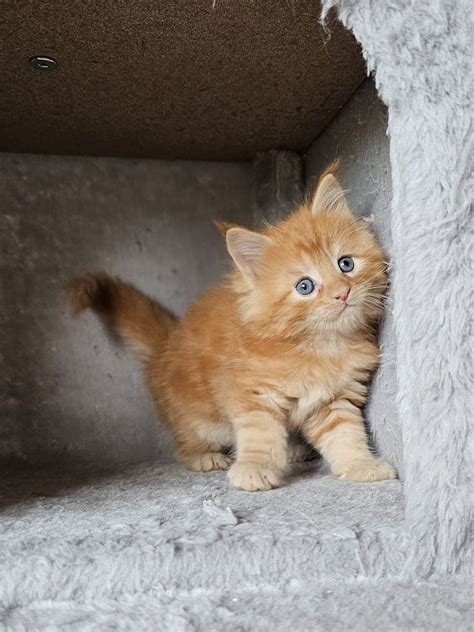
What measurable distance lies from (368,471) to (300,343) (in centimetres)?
27

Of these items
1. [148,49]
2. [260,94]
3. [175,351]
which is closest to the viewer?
[148,49]

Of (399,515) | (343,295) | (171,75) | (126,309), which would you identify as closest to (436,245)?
(343,295)

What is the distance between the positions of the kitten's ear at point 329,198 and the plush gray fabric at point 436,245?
1.17 ft

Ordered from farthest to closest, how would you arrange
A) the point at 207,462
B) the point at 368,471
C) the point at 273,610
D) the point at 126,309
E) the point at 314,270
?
the point at 126,309
the point at 207,462
the point at 314,270
the point at 368,471
the point at 273,610

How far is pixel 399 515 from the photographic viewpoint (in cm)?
98

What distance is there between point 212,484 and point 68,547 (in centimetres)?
37

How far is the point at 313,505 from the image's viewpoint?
1047mm

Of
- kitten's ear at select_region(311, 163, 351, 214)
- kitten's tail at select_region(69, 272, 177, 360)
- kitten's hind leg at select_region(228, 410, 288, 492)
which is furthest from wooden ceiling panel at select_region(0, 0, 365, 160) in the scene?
kitten's hind leg at select_region(228, 410, 288, 492)

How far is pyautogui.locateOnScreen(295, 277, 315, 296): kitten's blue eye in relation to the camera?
1246mm

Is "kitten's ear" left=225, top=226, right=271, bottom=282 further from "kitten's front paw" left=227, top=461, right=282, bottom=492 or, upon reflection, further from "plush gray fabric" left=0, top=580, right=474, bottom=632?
"plush gray fabric" left=0, top=580, right=474, bottom=632

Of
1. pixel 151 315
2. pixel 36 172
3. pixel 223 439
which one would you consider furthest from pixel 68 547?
pixel 36 172

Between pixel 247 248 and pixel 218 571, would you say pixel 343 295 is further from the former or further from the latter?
pixel 218 571

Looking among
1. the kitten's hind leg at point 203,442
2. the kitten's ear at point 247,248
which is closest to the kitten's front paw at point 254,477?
the kitten's hind leg at point 203,442

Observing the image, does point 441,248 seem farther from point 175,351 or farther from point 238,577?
point 175,351
